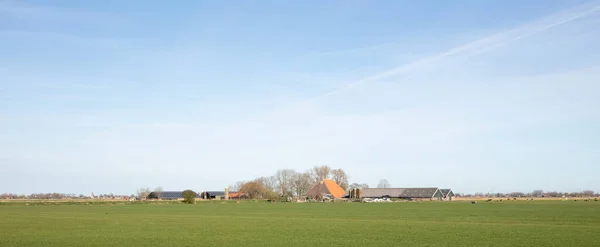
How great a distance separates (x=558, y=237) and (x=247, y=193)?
160284mm

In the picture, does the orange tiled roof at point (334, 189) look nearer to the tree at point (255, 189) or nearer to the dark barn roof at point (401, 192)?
the dark barn roof at point (401, 192)

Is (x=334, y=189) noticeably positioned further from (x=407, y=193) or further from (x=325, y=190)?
(x=407, y=193)

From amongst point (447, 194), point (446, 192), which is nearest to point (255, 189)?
point (446, 192)

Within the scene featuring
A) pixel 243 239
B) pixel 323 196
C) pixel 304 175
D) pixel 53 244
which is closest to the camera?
pixel 53 244

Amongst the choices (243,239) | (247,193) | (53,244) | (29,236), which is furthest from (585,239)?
(247,193)

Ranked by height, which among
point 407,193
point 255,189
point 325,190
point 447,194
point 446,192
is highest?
point 255,189

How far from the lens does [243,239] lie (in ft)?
86.5

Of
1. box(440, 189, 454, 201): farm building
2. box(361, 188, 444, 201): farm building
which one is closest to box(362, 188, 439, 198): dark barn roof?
box(361, 188, 444, 201): farm building

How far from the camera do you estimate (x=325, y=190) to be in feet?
529

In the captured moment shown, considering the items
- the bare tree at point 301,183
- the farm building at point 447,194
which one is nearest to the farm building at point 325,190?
the bare tree at point 301,183

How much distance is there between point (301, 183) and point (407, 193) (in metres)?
33.8

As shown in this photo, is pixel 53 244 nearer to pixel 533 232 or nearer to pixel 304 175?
pixel 533 232

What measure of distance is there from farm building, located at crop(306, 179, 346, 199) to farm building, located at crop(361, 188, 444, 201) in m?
9.74

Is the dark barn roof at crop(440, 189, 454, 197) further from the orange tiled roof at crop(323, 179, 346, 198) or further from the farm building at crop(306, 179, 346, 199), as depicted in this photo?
the farm building at crop(306, 179, 346, 199)
